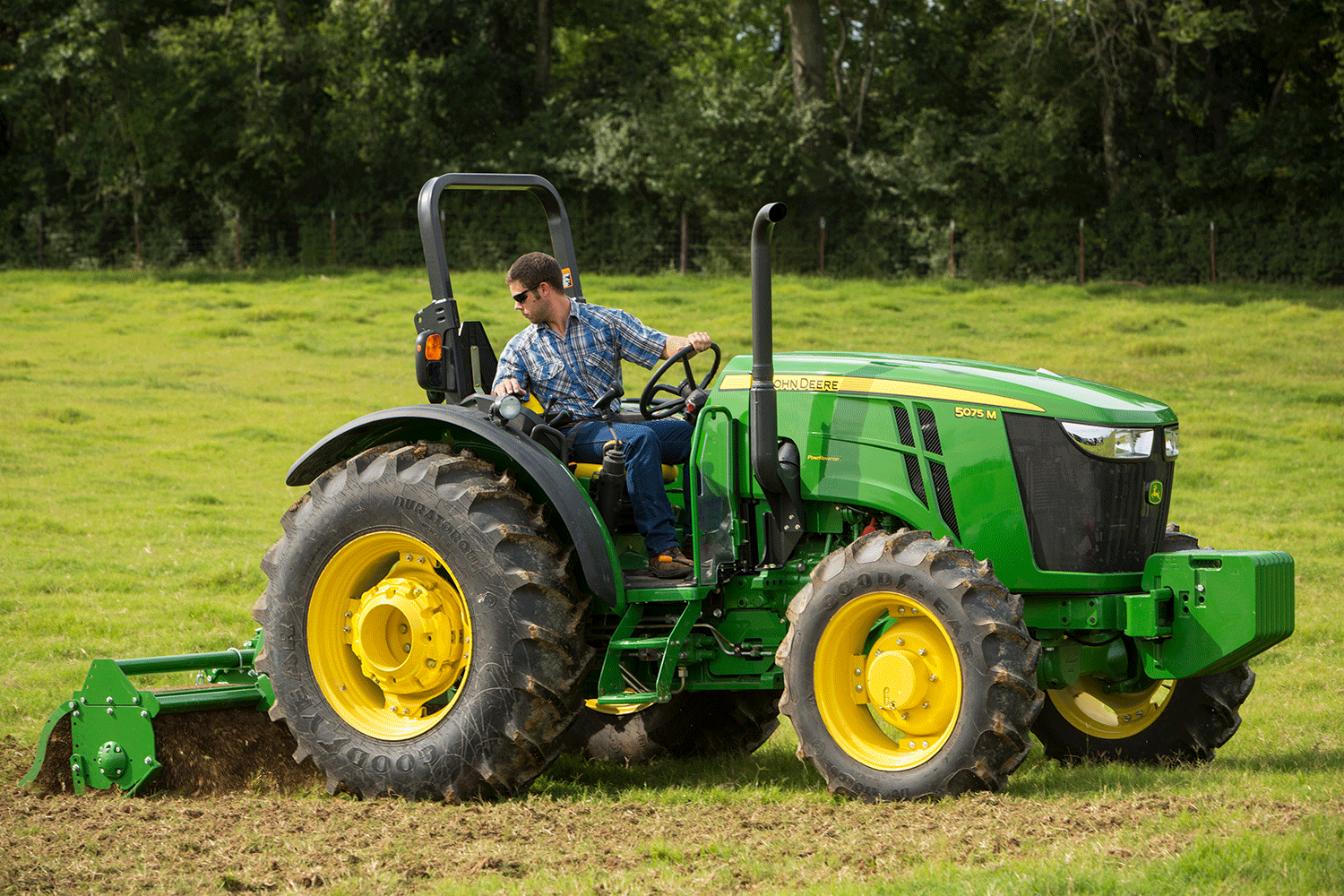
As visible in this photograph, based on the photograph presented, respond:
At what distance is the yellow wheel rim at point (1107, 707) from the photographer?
20.3 ft

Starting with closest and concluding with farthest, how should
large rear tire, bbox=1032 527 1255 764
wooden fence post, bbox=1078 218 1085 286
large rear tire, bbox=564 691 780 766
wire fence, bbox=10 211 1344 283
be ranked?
large rear tire, bbox=1032 527 1255 764
large rear tire, bbox=564 691 780 766
wire fence, bbox=10 211 1344 283
wooden fence post, bbox=1078 218 1085 286

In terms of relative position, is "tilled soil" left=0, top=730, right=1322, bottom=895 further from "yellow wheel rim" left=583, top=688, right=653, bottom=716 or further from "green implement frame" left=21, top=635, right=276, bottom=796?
"yellow wheel rim" left=583, top=688, right=653, bottom=716

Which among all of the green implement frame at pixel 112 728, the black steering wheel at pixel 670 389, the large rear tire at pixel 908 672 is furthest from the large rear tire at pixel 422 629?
the large rear tire at pixel 908 672

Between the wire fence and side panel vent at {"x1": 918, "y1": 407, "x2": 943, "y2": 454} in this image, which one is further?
the wire fence

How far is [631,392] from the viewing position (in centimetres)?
1897

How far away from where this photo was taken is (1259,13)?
29406 mm

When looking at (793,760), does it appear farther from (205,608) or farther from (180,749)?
(205,608)

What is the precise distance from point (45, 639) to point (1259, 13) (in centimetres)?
2718

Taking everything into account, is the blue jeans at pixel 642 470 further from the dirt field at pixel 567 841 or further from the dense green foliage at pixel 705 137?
the dense green foliage at pixel 705 137

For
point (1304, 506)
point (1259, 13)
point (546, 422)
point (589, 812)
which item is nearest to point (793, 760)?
point (589, 812)

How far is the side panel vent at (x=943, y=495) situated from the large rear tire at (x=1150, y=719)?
3.32 ft

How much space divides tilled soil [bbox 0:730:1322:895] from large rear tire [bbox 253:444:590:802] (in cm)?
19

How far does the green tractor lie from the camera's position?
5.29 metres

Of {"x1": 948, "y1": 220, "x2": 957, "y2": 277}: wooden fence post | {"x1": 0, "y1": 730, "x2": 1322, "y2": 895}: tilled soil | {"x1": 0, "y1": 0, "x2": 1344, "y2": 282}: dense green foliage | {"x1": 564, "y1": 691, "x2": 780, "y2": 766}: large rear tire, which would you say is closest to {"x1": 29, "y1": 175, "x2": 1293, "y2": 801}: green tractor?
{"x1": 0, "y1": 730, "x2": 1322, "y2": 895}: tilled soil
